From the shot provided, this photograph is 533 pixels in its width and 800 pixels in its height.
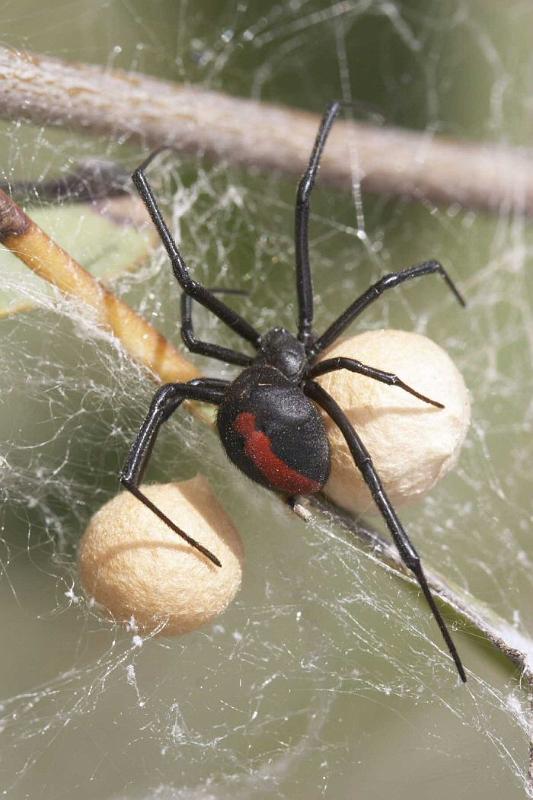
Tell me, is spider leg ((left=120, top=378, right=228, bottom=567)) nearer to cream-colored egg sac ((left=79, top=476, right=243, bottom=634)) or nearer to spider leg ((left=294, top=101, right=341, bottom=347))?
cream-colored egg sac ((left=79, top=476, right=243, bottom=634))

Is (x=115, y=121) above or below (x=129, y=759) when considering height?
above

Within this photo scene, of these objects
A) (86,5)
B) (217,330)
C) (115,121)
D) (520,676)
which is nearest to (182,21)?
(86,5)

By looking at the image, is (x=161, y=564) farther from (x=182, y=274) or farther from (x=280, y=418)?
(x=182, y=274)

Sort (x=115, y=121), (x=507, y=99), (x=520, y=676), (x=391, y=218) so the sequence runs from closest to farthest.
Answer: (x=520, y=676)
(x=115, y=121)
(x=391, y=218)
(x=507, y=99)

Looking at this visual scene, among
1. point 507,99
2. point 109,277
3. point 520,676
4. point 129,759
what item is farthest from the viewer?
point 507,99

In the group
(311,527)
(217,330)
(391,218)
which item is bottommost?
(311,527)

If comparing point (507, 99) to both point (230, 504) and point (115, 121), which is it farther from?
point (230, 504)

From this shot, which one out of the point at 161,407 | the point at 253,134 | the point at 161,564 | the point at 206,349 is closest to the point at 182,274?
the point at 206,349

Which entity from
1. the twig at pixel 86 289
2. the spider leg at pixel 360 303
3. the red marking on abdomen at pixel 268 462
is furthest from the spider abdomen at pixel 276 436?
the spider leg at pixel 360 303
